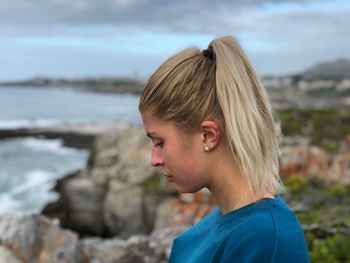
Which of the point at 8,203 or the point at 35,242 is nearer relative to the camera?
the point at 35,242

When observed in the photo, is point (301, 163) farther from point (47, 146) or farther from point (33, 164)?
point (47, 146)

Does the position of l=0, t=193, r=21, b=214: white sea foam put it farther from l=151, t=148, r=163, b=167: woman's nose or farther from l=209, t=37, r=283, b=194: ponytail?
l=209, t=37, r=283, b=194: ponytail

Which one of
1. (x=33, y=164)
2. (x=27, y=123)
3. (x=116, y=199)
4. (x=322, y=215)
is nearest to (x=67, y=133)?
(x=27, y=123)

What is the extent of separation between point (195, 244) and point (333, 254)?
4.61m

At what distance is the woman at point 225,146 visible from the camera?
5.87 feet

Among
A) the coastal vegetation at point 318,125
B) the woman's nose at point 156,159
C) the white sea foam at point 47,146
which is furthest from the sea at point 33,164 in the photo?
the woman's nose at point 156,159

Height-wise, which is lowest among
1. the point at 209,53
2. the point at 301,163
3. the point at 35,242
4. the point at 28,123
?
the point at 28,123

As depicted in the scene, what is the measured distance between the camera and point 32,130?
5531 centimetres

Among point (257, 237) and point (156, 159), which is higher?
point (156, 159)

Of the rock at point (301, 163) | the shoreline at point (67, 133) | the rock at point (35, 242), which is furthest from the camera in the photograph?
the shoreline at point (67, 133)

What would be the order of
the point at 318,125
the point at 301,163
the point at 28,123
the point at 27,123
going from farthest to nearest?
the point at 28,123 < the point at 27,123 < the point at 318,125 < the point at 301,163

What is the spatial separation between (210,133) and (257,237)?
362 mm

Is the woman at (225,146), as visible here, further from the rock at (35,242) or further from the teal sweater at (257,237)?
the rock at (35,242)

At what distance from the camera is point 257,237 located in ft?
5.75
